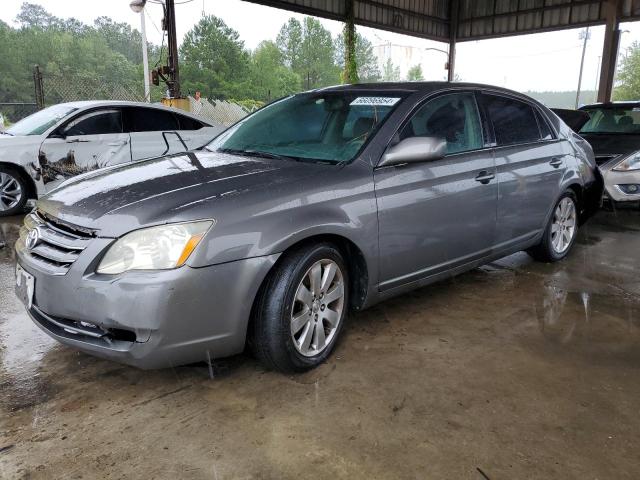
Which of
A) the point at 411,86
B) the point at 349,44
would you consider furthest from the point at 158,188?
the point at 349,44

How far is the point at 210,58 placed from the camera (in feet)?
190

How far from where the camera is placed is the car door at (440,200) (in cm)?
292

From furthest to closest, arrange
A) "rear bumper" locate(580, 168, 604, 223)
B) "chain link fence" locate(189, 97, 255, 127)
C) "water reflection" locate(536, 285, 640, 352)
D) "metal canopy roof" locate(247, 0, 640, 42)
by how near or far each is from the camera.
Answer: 1. "chain link fence" locate(189, 97, 255, 127)
2. "metal canopy roof" locate(247, 0, 640, 42)
3. "rear bumper" locate(580, 168, 604, 223)
4. "water reflection" locate(536, 285, 640, 352)

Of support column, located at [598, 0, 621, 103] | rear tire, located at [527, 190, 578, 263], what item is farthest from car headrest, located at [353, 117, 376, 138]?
support column, located at [598, 0, 621, 103]

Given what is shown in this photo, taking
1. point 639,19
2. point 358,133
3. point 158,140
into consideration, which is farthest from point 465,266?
point 639,19

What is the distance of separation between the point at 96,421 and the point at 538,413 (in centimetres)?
188

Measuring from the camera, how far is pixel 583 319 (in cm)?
343

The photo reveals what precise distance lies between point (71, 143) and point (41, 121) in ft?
1.82

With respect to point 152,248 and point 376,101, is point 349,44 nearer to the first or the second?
point 376,101

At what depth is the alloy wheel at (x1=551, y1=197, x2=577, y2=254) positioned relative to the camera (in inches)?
176

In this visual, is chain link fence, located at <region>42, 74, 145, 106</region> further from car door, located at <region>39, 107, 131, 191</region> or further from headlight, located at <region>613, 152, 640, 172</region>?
headlight, located at <region>613, 152, 640, 172</region>

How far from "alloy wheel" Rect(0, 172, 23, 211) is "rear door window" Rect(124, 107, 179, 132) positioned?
4.60ft

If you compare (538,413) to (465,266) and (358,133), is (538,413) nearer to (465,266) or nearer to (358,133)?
(465,266)

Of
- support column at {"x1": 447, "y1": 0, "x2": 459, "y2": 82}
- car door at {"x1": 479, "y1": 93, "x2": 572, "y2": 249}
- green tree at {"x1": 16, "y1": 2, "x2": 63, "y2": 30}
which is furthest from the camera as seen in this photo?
green tree at {"x1": 16, "y1": 2, "x2": 63, "y2": 30}
